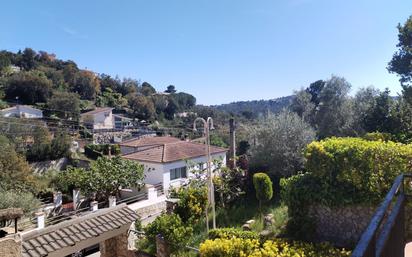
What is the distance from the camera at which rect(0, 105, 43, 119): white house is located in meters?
Answer: 46.3

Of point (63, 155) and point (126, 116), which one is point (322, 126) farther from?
point (126, 116)

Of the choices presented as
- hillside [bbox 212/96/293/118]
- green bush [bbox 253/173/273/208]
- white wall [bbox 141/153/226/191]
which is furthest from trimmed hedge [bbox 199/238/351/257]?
hillside [bbox 212/96/293/118]

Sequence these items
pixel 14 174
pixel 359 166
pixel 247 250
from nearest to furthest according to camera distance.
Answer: pixel 247 250 < pixel 359 166 < pixel 14 174

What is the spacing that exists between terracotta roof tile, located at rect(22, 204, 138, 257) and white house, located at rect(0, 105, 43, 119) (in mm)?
44870

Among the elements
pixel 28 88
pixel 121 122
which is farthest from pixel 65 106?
pixel 121 122

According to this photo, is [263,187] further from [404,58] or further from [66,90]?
[66,90]

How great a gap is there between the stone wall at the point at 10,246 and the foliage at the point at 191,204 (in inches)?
326

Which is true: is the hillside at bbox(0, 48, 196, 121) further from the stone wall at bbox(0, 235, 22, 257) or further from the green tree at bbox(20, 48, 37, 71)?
the stone wall at bbox(0, 235, 22, 257)

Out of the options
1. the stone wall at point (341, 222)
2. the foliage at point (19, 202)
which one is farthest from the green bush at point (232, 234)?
the foliage at point (19, 202)

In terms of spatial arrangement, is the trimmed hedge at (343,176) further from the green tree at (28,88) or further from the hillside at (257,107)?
the green tree at (28,88)

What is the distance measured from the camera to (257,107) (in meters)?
108

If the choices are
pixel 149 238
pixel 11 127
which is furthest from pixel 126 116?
pixel 149 238

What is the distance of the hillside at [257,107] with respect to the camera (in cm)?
3531

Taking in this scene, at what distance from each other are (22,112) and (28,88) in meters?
9.23
